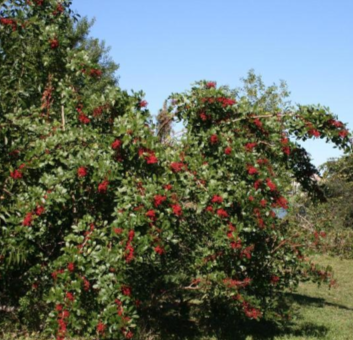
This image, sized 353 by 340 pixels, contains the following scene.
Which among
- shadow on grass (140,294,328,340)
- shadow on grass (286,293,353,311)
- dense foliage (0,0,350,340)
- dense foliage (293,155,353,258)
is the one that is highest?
dense foliage (293,155,353,258)

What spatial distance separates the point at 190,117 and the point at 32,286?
2891 millimetres

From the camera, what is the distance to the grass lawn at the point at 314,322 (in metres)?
7.61

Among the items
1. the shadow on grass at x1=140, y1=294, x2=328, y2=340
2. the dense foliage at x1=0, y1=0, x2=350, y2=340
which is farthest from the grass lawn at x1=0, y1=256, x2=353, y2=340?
the dense foliage at x1=0, y1=0, x2=350, y2=340

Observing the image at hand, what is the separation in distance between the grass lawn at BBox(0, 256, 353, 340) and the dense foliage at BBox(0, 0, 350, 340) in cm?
63

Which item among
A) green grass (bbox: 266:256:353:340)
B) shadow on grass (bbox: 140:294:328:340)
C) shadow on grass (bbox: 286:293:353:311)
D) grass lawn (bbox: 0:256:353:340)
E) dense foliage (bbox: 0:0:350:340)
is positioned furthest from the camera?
shadow on grass (bbox: 286:293:353:311)

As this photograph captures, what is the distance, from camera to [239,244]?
5.68 m

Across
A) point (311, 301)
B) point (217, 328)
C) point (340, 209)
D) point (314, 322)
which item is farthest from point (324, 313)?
point (340, 209)

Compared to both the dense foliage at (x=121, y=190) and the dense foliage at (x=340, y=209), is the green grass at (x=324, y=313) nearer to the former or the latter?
the dense foliage at (x=121, y=190)

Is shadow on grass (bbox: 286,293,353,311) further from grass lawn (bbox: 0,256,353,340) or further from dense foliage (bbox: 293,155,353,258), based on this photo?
dense foliage (bbox: 293,155,353,258)

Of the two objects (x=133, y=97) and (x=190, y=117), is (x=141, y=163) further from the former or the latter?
(x=190, y=117)

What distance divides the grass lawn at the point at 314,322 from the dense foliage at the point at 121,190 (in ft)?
2.06

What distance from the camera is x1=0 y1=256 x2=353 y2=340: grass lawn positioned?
761 centimetres

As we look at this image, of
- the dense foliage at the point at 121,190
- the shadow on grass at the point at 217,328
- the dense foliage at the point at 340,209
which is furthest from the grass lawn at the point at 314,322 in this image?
the dense foliage at the point at 340,209

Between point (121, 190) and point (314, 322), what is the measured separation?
5707 millimetres
